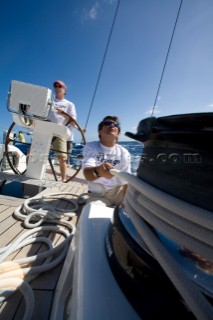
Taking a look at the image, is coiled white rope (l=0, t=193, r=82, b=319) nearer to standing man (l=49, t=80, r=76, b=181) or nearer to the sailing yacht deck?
the sailing yacht deck

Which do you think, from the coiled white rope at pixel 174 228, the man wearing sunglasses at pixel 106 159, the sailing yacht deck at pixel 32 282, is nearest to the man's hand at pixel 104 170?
the man wearing sunglasses at pixel 106 159

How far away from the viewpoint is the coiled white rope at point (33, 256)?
688mm

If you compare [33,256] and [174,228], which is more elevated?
[174,228]

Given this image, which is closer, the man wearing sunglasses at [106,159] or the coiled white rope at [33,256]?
the coiled white rope at [33,256]

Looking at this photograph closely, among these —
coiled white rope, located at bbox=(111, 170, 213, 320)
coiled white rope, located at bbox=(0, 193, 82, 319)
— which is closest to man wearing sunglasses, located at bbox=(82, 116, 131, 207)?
coiled white rope, located at bbox=(0, 193, 82, 319)

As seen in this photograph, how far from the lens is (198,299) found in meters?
0.25

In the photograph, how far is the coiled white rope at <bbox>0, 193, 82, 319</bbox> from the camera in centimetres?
69

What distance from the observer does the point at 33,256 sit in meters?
0.87

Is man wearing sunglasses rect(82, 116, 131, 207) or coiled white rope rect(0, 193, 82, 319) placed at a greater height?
man wearing sunglasses rect(82, 116, 131, 207)

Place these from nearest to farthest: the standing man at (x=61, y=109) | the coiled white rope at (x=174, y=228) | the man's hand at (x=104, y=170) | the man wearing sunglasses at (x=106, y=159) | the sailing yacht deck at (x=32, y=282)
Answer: the coiled white rope at (x=174, y=228) < the sailing yacht deck at (x=32, y=282) < the man's hand at (x=104, y=170) < the man wearing sunglasses at (x=106, y=159) < the standing man at (x=61, y=109)

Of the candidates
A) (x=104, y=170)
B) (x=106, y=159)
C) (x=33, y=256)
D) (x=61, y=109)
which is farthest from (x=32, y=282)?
(x=61, y=109)

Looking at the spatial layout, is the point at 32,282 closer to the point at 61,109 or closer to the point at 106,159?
the point at 106,159

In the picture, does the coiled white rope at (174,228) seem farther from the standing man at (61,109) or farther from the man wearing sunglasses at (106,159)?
the standing man at (61,109)

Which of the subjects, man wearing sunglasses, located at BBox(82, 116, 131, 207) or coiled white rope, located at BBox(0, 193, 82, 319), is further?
man wearing sunglasses, located at BBox(82, 116, 131, 207)
